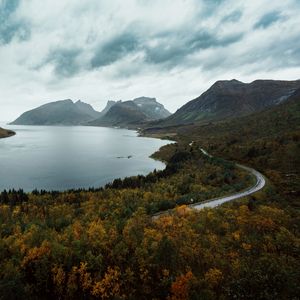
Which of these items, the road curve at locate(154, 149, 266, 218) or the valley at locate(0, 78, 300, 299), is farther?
the road curve at locate(154, 149, 266, 218)

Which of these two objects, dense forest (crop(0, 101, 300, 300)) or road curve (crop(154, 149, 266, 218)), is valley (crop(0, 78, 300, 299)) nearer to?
dense forest (crop(0, 101, 300, 300))

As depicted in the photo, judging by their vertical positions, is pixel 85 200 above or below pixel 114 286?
below

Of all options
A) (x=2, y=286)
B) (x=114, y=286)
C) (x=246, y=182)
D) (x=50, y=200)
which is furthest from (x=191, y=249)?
(x=246, y=182)

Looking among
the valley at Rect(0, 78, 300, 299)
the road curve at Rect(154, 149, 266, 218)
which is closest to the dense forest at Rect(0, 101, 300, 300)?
the valley at Rect(0, 78, 300, 299)

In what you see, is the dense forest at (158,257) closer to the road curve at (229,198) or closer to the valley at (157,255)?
the valley at (157,255)

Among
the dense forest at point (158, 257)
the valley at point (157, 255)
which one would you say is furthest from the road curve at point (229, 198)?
the dense forest at point (158, 257)

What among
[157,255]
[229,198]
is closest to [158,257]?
[157,255]

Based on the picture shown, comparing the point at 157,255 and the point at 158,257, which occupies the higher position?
the point at 157,255

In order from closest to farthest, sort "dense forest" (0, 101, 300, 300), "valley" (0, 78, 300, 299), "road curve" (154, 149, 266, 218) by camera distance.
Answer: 1. "dense forest" (0, 101, 300, 300)
2. "valley" (0, 78, 300, 299)
3. "road curve" (154, 149, 266, 218)

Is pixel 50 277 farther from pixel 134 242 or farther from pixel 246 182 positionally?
pixel 246 182

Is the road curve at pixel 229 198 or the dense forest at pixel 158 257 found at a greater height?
the dense forest at pixel 158 257

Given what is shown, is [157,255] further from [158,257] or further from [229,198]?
[229,198]
